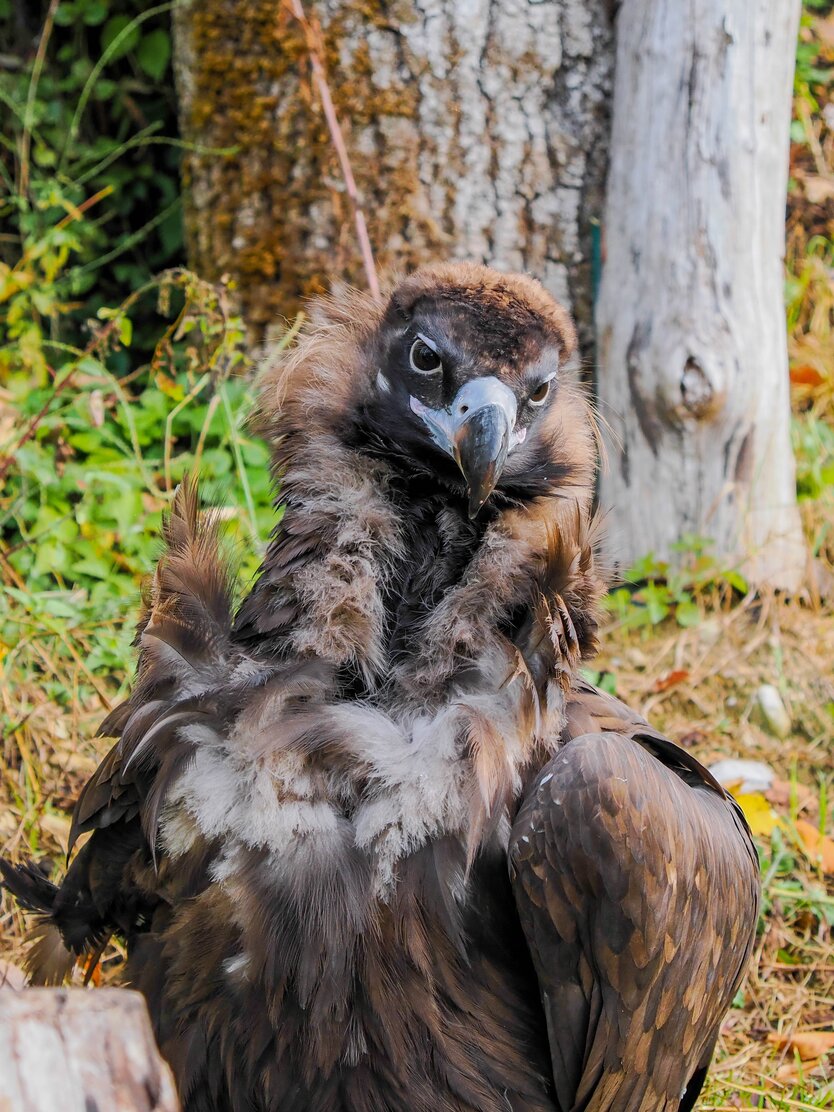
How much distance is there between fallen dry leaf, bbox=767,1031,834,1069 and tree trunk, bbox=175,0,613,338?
8.61 ft

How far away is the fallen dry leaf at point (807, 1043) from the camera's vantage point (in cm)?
337

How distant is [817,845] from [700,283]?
1.95 metres

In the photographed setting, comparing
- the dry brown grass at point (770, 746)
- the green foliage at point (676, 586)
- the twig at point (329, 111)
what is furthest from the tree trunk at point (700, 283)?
the twig at point (329, 111)

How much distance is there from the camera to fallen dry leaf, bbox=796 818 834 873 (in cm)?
381

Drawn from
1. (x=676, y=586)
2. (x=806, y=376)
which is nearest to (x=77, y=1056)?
(x=676, y=586)

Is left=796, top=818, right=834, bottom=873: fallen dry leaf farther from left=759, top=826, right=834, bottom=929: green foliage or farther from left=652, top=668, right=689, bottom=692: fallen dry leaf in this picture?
left=652, top=668, right=689, bottom=692: fallen dry leaf

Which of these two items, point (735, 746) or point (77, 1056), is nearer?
point (77, 1056)

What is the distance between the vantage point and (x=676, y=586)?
4527 mm

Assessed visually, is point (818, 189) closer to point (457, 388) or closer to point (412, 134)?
point (412, 134)

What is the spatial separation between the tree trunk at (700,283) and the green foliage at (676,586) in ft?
0.24

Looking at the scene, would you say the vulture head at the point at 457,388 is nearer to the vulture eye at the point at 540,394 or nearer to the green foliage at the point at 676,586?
the vulture eye at the point at 540,394

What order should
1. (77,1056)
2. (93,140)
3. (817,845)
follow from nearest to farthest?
(77,1056)
(817,845)
(93,140)

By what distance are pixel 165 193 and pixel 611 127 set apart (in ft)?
6.97

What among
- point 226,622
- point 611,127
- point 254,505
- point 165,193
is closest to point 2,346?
point 165,193
